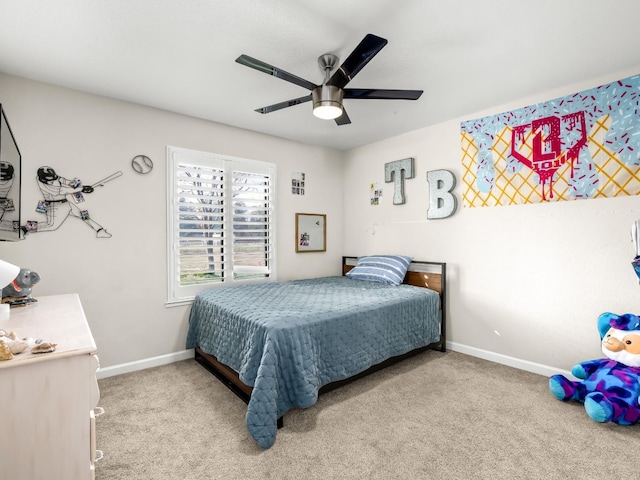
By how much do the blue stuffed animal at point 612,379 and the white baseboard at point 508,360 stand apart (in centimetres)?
42

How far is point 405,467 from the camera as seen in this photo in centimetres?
174

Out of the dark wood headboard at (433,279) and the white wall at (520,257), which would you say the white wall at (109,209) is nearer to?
the white wall at (520,257)

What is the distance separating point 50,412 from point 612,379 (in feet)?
10.1

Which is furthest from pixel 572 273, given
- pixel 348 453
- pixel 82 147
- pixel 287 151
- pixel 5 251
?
pixel 5 251

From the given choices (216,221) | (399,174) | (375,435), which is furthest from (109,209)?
Result: (399,174)

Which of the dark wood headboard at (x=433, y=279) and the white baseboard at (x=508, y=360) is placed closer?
the white baseboard at (x=508, y=360)

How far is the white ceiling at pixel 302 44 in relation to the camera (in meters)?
1.78

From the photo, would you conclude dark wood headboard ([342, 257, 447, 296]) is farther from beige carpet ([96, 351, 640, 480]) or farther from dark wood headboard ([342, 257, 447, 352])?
beige carpet ([96, 351, 640, 480])

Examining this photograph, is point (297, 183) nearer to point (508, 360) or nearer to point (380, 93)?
point (380, 93)

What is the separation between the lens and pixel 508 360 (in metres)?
3.10

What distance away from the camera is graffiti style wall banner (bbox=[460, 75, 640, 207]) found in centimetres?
247

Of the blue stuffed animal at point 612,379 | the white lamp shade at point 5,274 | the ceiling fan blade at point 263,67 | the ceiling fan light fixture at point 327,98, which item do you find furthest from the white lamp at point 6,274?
the blue stuffed animal at point 612,379

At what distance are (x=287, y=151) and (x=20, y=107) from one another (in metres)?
2.46

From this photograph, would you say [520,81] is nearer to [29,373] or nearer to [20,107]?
[29,373]
